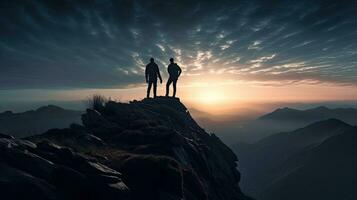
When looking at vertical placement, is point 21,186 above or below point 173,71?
below

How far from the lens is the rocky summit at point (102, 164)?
1401 cm

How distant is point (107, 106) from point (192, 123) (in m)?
18.6

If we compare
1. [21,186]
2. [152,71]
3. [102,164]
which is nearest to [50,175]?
[21,186]

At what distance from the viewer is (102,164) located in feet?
59.5

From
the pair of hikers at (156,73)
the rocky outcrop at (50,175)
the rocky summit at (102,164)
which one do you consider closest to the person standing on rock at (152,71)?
the pair of hikers at (156,73)

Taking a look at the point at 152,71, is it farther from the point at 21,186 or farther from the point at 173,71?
the point at 21,186

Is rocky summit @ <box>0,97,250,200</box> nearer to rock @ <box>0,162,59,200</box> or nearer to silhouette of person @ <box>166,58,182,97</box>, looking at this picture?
rock @ <box>0,162,59,200</box>

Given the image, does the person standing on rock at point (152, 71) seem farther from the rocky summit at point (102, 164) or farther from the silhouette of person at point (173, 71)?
the rocky summit at point (102, 164)

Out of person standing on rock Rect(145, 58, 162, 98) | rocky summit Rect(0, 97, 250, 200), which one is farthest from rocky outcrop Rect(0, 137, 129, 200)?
person standing on rock Rect(145, 58, 162, 98)

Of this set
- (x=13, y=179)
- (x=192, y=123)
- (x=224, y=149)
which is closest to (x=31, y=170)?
(x=13, y=179)

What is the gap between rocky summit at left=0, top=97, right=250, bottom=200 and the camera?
14.0m

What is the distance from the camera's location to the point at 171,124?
39.1 metres

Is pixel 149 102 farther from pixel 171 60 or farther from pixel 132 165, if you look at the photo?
pixel 132 165

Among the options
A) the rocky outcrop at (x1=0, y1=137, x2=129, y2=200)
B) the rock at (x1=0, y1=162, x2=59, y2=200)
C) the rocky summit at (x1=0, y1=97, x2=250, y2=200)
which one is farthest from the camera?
the rocky summit at (x1=0, y1=97, x2=250, y2=200)
